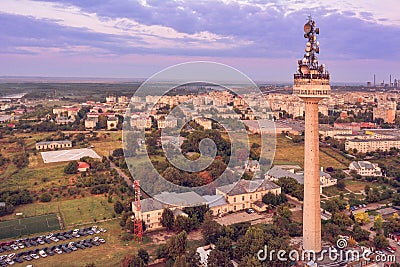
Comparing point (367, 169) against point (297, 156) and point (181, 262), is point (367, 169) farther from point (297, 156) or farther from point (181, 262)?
point (181, 262)

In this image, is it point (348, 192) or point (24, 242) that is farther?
point (348, 192)

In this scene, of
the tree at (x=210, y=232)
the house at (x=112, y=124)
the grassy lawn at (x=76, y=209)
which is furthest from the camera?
the house at (x=112, y=124)

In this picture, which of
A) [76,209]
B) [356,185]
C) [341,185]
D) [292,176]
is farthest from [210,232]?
[356,185]

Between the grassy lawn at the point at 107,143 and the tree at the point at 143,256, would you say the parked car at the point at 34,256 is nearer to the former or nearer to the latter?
the tree at the point at 143,256

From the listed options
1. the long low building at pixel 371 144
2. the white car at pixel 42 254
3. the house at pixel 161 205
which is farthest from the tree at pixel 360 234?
the long low building at pixel 371 144

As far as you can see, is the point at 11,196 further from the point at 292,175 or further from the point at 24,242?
the point at 292,175

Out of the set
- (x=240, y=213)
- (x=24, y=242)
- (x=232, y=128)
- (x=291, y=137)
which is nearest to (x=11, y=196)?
(x=24, y=242)
